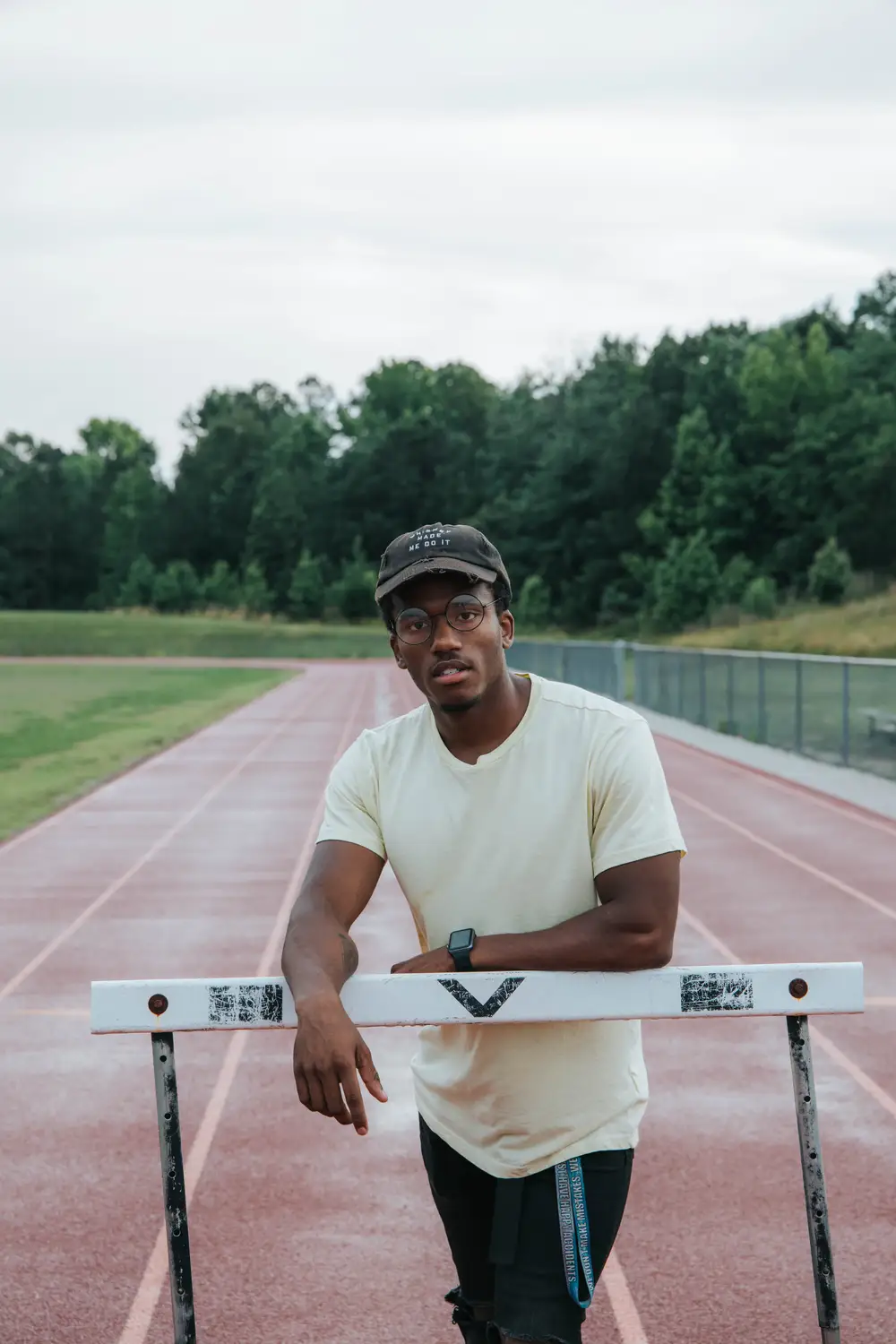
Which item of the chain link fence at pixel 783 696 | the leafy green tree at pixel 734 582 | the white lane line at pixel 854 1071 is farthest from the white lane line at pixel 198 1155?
the leafy green tree at pixel 734 582

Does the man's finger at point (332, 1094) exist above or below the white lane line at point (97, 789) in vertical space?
above

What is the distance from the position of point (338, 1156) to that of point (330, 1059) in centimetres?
349

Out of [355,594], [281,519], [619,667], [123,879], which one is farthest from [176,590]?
[123,879]

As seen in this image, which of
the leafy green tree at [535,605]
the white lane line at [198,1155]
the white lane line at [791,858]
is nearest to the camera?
the white lane line at [198,1155]

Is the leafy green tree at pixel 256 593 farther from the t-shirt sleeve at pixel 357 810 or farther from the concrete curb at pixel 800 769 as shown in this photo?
the t-shirt sleeve at pixel 357 810

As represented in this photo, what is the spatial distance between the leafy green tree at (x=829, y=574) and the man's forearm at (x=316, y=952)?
65832 mm

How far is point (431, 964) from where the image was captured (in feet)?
8.54

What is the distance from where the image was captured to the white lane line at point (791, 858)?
35.2ft

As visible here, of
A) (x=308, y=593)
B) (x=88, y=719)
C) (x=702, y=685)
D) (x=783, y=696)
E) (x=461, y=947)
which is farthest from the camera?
(x=308, y=593)

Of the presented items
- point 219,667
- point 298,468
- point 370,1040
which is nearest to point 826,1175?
point 370,1040

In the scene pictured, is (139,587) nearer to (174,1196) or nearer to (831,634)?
(831,634)

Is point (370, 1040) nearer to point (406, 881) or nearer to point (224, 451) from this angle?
point (406, 881)

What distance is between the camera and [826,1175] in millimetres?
5469

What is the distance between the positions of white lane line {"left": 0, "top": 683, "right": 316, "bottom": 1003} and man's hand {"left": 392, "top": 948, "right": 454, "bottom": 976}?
6.00 m
